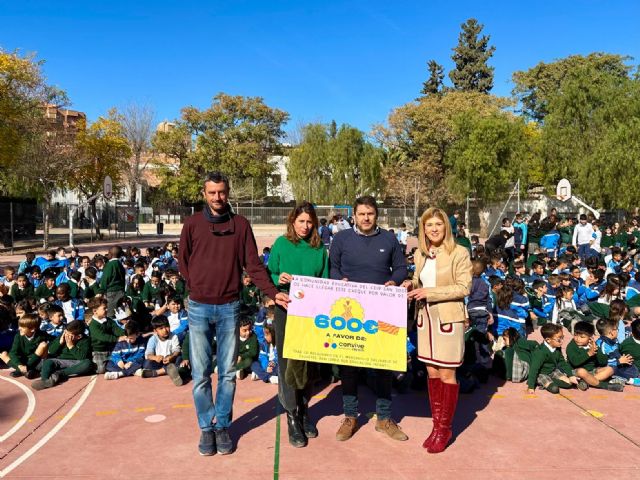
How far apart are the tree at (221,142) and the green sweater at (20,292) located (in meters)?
38.3

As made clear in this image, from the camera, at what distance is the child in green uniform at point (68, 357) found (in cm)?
601

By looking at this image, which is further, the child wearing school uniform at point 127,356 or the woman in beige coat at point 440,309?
the child wearing school uniform at point 127,356

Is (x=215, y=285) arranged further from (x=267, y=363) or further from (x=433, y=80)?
(x=433, y=80)

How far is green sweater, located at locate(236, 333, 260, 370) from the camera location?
20.1 feet

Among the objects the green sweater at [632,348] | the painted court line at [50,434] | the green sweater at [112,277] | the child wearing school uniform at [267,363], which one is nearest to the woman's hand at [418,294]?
the child wearing school uniform at [267,363]

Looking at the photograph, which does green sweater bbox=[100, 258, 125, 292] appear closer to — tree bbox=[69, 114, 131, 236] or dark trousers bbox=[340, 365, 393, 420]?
dark trousers bbox=[340, 365, 393, 420]

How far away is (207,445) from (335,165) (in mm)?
41365

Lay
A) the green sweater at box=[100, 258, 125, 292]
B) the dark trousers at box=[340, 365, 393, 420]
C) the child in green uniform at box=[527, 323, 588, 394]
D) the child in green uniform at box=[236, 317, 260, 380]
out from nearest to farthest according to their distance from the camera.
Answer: the dark trousers at box=[340, 365, 393, 420] < the child in green uniform at box=[527, 323, 588, 394] < the child in green uniform at box=[236, 317, 260, 380] < the green sweater at box=[100, 258, 125, 292]

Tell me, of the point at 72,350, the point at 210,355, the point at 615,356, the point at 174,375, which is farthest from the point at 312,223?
the point at 615,356

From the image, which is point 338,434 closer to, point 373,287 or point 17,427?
point 373,287

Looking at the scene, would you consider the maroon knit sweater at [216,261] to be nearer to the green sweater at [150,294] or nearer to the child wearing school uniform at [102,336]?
the child wearing school uniform at [102,336]

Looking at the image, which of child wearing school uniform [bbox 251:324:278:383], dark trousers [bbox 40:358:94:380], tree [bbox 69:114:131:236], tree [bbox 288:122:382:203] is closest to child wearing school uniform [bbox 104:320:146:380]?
dark trousers [bbox 40:358:94:380]

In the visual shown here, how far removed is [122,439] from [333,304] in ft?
6.64

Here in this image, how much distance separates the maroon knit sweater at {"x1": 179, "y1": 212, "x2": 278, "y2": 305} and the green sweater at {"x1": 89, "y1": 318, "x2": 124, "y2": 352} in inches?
120
